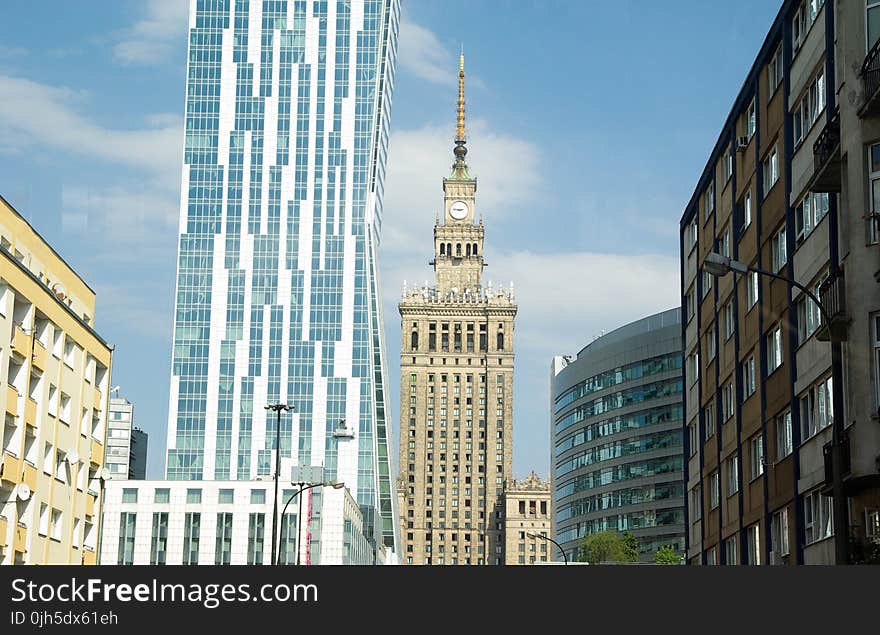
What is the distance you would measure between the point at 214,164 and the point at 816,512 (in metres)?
151

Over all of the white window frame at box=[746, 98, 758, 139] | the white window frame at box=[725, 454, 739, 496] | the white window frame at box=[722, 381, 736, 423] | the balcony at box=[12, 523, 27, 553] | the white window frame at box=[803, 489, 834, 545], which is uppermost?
the white window frame at box=[746, 98, 758, 139]

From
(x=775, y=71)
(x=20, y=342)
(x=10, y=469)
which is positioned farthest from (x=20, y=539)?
(x=775, y=71)

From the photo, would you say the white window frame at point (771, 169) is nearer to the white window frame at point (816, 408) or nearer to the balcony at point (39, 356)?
the white window frame at point (816, 408)

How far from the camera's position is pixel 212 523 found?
434 ft

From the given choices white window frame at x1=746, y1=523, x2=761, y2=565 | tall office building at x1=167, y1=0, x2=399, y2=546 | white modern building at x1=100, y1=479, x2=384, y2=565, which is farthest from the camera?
tall office building at x1=167, y1=0, x2=399, y2=546

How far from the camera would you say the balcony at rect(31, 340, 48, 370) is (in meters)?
59.1

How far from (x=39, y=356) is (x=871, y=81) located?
39.6 m

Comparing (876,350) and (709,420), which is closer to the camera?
(876,350)

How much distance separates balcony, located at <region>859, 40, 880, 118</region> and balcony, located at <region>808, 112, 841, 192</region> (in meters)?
1.91

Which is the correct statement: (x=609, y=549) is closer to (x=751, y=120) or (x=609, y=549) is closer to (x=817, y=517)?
(x=751, y=120)

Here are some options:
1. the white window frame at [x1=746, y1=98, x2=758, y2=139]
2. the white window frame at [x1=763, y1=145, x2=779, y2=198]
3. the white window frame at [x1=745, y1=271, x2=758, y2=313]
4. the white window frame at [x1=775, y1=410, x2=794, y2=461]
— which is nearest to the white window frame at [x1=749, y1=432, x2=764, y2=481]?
the white window frame at [x1=775, y1=410, x2=794, y2=461]

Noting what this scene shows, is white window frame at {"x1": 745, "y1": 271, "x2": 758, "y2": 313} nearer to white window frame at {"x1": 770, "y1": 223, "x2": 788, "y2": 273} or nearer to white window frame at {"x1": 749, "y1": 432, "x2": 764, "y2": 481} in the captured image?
white window frame at {"x1": 770, "y1": 223, "x2": 788, "y2": 273}

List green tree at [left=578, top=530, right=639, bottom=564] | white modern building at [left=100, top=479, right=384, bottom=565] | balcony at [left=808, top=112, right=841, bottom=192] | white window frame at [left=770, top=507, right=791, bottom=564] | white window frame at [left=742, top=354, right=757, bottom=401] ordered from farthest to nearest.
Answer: white modern building at [left=100, top=479, right=384, bottom=565] → green tree at [left=578, top=530, right=639, bottom=564] → white window frame at [left=742, top=354, right=757, bottom=401] → white window frame at [left=770, top=507, right=791, bottom=564] → balcony at [left=808, top=112, right=841, bottom=192]

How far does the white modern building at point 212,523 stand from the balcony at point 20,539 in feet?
231
